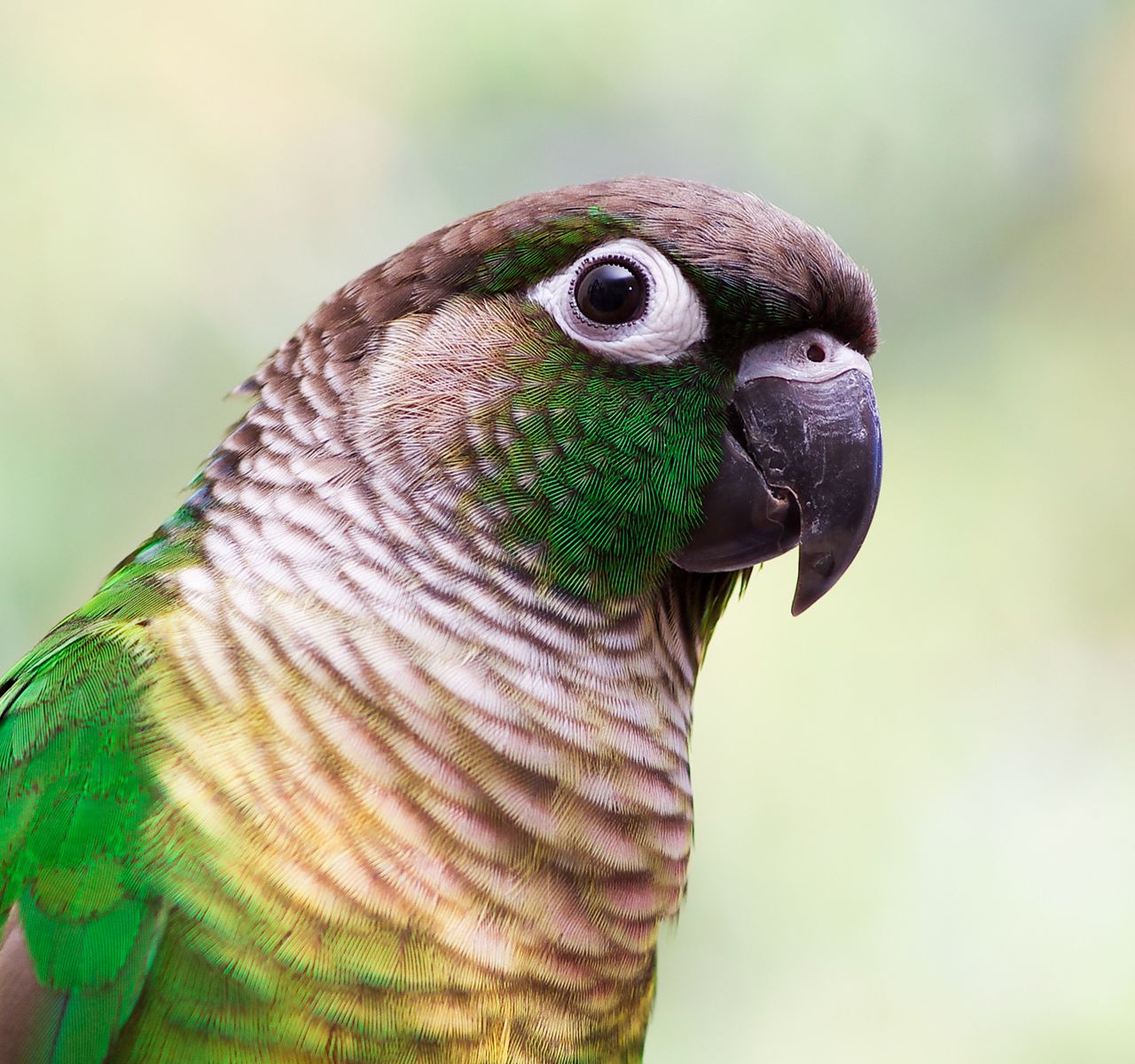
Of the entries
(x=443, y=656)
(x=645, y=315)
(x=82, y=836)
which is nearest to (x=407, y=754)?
(x=443, y=656)

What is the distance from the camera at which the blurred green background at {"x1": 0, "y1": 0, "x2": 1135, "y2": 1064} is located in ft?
9.77

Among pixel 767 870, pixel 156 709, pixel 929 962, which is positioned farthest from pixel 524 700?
pixel 929 962

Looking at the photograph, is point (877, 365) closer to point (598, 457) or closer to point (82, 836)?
point (598, 457)

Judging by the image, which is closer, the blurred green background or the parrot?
the parrot

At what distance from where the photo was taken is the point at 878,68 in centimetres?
313

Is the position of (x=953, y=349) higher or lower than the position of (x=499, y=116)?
lower

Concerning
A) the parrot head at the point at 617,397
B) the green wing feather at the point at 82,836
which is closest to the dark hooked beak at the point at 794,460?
the parrot head at the point at 617,397

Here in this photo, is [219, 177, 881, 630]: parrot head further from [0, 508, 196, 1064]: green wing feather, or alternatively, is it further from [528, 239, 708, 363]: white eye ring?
[0, 508, 196, 1064]: green wing feather

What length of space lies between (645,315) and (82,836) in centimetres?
88

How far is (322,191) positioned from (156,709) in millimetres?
2177

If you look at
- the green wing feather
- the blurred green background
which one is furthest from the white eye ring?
the blurred green background

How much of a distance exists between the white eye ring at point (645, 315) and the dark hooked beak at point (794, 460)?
0.32 feet

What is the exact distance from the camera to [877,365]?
3.29 meters

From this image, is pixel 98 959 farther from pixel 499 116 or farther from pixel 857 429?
pixel 499 116
